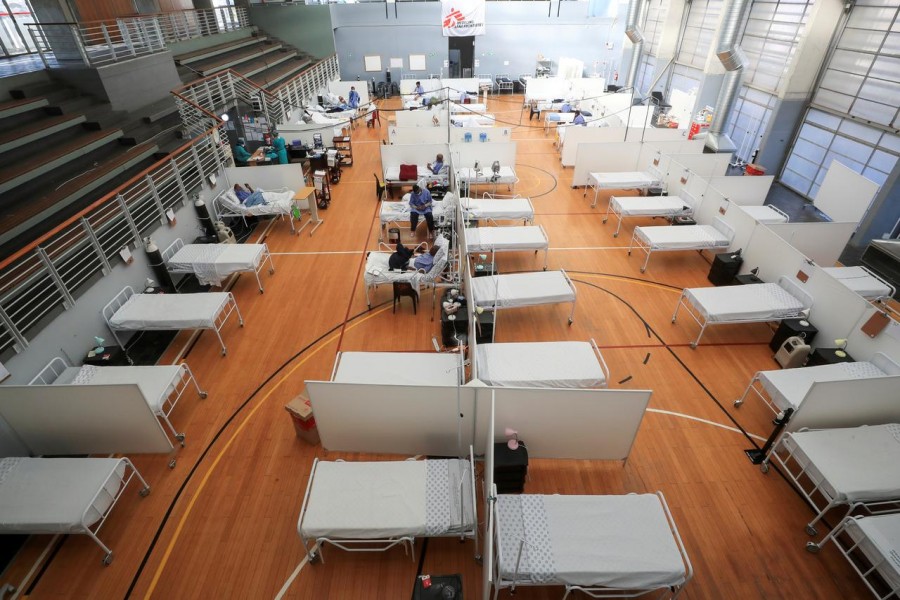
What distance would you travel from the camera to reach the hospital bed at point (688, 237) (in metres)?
8.18

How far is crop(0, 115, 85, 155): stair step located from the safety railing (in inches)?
77.2

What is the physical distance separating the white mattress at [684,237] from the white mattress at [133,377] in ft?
26.8

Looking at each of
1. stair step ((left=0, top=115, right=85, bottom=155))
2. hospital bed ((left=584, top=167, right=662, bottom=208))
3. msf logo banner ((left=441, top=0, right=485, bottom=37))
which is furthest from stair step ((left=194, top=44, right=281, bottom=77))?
hospital bed ((left=584, top=167, right=662, bottom=208))

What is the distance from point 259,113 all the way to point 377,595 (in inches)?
589

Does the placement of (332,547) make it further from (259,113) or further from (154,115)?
(259,113)

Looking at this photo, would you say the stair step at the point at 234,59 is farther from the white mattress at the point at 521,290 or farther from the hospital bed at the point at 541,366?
the hospital bed at the point at 541,366

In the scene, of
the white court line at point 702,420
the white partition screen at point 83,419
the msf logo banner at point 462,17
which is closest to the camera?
the white partition screen at point 83,419

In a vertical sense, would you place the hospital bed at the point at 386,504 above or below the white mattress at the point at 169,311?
below

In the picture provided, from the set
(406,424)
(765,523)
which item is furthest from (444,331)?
(765,523)

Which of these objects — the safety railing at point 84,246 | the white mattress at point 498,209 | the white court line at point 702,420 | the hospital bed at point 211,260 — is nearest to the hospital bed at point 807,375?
the white court line at point 702,420

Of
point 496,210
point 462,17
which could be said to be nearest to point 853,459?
point 496,210

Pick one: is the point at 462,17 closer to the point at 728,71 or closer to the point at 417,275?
the point at 728,71

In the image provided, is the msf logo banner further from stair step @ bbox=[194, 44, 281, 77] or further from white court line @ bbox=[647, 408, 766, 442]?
white court line @ bbox=[647, 408, 766, 442]

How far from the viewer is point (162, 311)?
21.3ft
